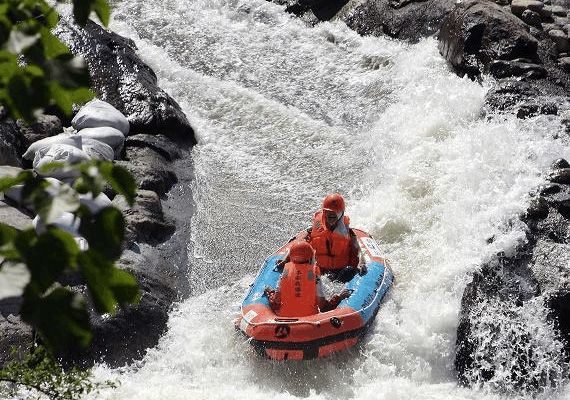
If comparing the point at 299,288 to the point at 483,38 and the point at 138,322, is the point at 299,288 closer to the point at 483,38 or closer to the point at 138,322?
the point at 138,322

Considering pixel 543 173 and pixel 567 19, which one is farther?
pixel 567 19

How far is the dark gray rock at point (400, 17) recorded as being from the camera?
43.7 feet

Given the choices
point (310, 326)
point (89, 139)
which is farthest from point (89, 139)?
point (310, 326)

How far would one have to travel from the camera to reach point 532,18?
1232 cm

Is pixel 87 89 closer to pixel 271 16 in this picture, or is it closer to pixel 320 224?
pixel 320 224

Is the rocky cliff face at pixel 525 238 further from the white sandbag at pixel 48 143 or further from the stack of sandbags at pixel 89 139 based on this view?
the white sandbag at pixel 48 143

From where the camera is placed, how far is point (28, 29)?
1.26 meters

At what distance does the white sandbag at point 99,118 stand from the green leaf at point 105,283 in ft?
32.5

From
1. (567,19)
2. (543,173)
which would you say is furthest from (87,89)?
(567,19)

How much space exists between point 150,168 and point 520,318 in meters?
5.19

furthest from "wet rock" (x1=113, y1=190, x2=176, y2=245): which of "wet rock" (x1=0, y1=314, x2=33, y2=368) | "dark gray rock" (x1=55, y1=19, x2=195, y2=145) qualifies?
"dark gray rock" (x1=55, y1=19, x2=195, y2=145)

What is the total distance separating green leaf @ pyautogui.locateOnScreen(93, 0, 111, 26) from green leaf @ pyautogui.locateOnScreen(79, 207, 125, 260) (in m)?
0.37

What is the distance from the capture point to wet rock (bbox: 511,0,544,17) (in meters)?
12.5

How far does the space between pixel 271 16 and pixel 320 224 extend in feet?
24.2
